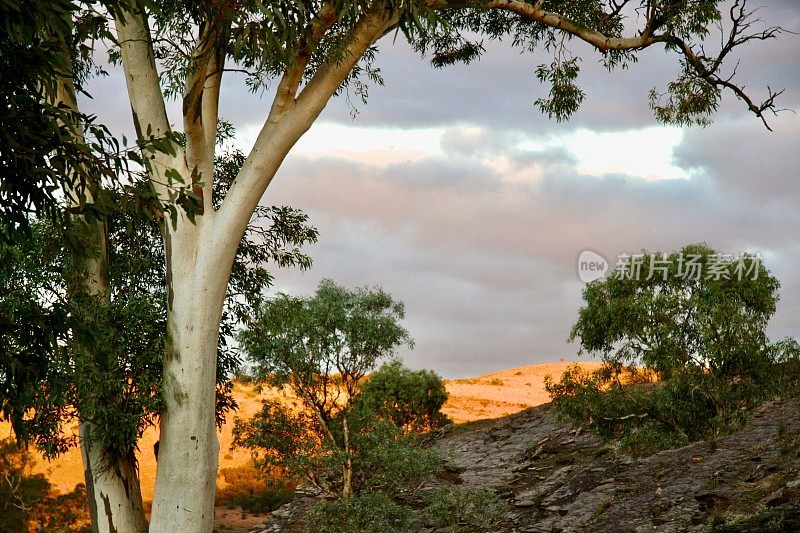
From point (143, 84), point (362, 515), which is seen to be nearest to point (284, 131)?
point (143, 84)

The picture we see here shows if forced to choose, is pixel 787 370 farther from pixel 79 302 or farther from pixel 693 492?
pixel 79 302

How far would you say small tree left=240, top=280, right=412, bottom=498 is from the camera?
675 inches

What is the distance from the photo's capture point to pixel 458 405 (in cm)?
4019

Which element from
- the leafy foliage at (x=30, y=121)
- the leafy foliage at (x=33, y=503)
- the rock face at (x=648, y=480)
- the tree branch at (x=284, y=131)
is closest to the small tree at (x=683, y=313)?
the rock face at (x=648, y=480)

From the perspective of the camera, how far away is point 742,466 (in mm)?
17656

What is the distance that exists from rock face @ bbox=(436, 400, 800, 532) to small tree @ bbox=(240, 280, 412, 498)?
2.39 metres

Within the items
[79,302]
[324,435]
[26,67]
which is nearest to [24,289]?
[79,302]

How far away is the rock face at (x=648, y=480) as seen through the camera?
15.1 meters

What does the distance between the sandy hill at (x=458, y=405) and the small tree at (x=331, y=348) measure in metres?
5.42

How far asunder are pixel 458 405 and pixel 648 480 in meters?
21.2

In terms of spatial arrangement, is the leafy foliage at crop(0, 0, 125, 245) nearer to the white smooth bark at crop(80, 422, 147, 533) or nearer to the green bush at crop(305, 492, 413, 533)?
the white smooth bark at crop(80, 422, 147, 533)

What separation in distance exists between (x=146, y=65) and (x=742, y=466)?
13.6 m

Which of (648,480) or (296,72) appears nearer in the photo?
(296,72)

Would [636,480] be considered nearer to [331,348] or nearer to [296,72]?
[331,348]
